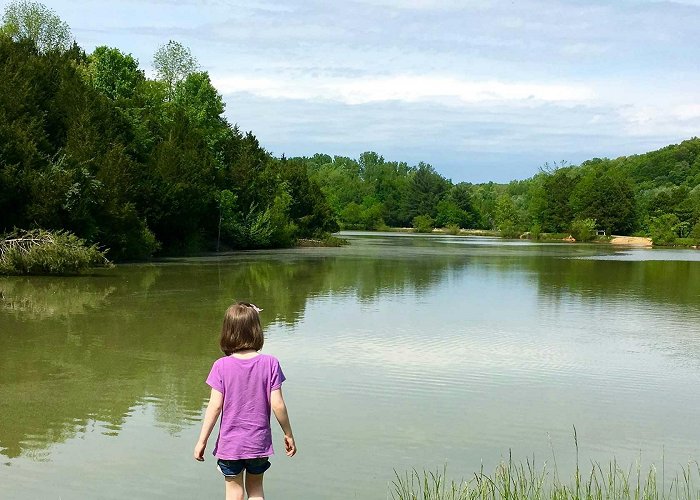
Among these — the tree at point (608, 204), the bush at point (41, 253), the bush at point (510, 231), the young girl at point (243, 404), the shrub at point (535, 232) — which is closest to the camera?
the young girl at point (243, 404)

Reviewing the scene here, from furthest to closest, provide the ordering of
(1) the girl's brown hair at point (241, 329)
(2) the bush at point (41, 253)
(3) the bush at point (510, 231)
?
(3) the bush at point (510, 231), (2) the bush at point (41, 253), (1) the girl's brown hair at point (241, 329)

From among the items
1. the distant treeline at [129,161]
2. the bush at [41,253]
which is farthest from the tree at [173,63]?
the bush at [41,253]

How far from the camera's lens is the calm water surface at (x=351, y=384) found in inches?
324

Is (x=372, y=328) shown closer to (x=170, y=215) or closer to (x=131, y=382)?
(x=131, y=382)

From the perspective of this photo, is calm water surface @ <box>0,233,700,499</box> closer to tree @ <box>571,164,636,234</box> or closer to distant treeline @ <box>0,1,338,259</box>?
distant treeline @ <box>0,1,338,259</box>

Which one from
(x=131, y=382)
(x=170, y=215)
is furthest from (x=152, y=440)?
(x=170, y=215)

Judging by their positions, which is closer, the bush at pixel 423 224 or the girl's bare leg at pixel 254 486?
the girl's bare leg at pixel 254 486

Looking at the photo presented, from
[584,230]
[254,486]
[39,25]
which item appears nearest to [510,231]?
[584,230]

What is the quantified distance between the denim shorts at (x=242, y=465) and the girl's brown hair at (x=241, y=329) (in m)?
0.70

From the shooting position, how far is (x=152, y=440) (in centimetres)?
898

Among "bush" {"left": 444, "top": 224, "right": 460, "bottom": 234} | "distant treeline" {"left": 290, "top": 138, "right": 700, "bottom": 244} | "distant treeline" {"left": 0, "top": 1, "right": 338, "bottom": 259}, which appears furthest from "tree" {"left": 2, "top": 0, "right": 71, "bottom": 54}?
"bush" {"left": 444, "top": 224, "right": 460, "bottom": 234}

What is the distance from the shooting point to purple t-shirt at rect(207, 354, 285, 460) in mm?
5160

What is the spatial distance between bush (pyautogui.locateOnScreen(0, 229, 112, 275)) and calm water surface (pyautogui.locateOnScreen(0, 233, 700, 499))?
271 centimetres

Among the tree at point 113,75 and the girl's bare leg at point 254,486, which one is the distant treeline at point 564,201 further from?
the girl's bare leg at point 254,486
